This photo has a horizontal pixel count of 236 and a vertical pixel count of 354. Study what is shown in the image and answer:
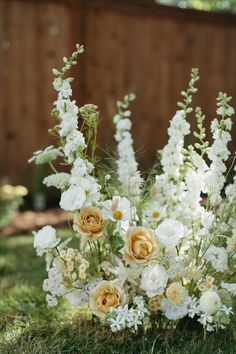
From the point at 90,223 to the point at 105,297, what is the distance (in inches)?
9.7

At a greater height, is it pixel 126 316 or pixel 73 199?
pixel 73 199

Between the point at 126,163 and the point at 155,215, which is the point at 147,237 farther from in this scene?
the point at 126,163

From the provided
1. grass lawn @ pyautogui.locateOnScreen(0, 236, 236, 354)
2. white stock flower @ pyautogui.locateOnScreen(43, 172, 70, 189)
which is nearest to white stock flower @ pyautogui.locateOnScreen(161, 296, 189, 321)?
grass lawn @ pyautogui.locateOnScreen(0, 236, 236, 354)

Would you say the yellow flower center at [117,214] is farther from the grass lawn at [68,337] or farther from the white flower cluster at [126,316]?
the grass lawn at [68,337]

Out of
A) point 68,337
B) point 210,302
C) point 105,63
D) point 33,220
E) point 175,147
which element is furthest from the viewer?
point 105,63

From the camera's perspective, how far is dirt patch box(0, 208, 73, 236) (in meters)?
5.18

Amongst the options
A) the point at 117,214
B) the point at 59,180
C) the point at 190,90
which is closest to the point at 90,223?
the point at 117,214

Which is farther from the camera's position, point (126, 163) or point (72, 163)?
point (126, 163)

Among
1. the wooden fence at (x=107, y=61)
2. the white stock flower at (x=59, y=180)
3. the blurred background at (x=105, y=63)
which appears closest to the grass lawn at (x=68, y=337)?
the white stock flower at (x=59, y=180)

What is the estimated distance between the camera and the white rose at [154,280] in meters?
2.19

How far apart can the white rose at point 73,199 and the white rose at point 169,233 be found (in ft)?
0.85

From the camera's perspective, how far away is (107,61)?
6367 millimetres

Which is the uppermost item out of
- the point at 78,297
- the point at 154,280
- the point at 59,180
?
the point at 59,180

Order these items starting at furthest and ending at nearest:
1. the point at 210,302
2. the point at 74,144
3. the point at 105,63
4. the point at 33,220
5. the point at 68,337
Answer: the point at 105,63
the point at 33,220
the point at 68,337
the point at 74,144
the point at 210,302
